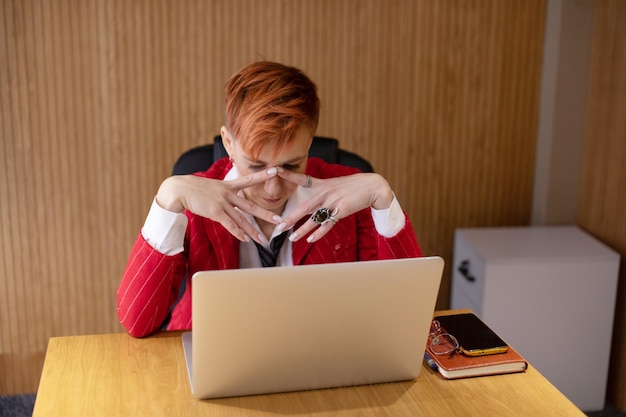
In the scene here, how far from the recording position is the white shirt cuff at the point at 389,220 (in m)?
1.92

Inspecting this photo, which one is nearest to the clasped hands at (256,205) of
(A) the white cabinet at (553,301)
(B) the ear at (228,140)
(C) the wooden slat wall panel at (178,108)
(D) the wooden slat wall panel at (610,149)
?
(B) the ear at (228,140)

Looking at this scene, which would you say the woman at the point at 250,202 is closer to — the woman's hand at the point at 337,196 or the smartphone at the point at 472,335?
the woman's hand at the point at 337,196

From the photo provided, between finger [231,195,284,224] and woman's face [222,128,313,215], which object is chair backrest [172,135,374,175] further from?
finger [231,195,284,224]

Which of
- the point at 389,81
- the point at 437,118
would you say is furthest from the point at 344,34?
the point at 437,118

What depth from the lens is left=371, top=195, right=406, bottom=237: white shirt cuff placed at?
6.30ft

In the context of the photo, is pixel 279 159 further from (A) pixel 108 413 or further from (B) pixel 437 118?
(B) pixel 437 118

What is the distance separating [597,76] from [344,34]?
1.00 metres

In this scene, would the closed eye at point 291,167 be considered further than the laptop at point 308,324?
Yes

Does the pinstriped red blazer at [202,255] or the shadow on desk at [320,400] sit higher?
the pinstriped red blazer at [202,255]

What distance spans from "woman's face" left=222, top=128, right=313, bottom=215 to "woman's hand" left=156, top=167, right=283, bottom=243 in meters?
0.03

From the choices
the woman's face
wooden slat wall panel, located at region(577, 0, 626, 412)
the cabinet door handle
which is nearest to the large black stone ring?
the woman's face

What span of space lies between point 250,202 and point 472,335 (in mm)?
580

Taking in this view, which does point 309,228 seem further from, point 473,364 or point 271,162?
point 473,364

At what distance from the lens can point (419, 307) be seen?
1.56 metres
